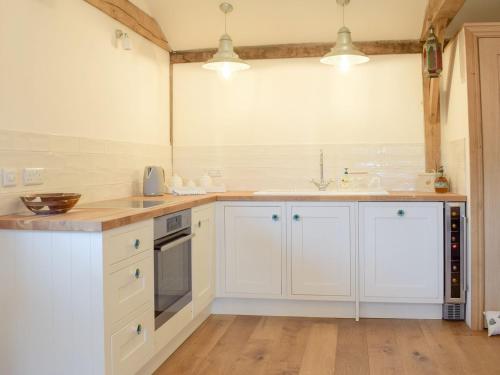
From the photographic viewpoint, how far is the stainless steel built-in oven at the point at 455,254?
144 inches

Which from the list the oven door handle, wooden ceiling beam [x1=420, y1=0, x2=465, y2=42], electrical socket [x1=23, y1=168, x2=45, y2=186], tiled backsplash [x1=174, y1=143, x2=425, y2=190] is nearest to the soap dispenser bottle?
tiled backsplash [x1=174, y1=143, x2=425, y2=190]

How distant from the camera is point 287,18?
420cm

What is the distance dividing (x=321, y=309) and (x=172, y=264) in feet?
4.34

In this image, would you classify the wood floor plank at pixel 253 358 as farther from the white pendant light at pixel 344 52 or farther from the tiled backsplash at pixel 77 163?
the white pendant light at pixel 344 52

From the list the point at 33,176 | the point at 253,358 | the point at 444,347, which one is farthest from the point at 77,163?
the point at 444,347

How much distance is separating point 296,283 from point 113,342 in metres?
1.77

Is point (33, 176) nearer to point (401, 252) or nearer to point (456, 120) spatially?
point (401, 252)

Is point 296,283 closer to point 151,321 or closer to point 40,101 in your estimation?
point 151,321

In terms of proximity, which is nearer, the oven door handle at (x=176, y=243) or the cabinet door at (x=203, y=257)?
the oven door handle at (x=176, y=243)

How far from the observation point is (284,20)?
4.22m

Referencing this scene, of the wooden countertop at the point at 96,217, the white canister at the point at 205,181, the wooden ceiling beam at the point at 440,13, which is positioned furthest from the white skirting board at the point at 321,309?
the wooden ceiling beam at the point at 440,13

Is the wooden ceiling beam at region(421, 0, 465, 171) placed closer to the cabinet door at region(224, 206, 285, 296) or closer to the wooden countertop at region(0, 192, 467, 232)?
the wooden countertop at region(0, 192, 467, 232)

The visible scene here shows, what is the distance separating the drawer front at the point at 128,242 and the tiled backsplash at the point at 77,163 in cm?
57

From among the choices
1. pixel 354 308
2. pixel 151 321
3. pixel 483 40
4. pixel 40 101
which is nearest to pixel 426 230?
pixel 354 308
